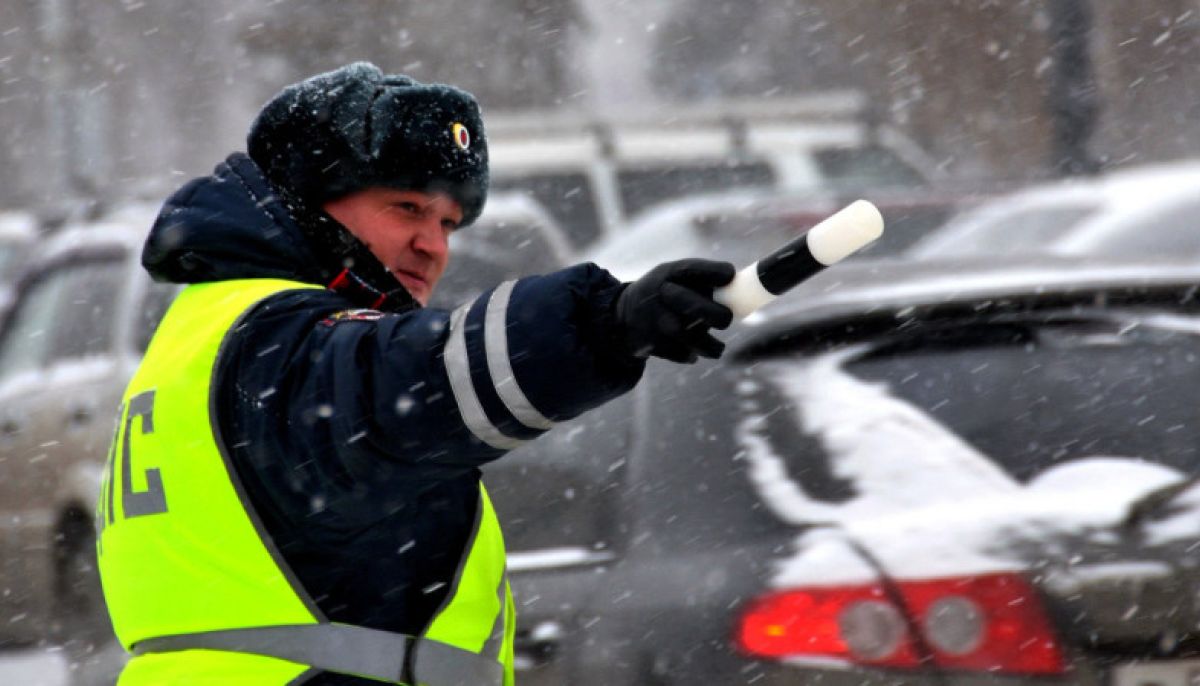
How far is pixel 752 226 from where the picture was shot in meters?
7.39

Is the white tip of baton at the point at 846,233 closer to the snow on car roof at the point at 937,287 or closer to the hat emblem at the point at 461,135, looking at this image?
the hat emblem at the point at 461,135

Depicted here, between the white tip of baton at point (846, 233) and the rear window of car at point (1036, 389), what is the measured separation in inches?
58.8

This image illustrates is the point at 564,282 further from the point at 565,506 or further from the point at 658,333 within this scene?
the point at 565,506

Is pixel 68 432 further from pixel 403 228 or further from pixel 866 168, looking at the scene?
pixel 866 168

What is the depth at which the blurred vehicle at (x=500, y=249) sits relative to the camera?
694 cm

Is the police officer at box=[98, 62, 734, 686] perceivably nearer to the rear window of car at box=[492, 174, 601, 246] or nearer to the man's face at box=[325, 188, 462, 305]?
the man's face at box=[325, 188, 462, 305]

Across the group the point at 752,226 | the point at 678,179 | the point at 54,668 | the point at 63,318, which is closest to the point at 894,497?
the point at 54,668

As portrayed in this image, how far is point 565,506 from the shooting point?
10.4ft

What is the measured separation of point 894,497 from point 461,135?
111 centimetres

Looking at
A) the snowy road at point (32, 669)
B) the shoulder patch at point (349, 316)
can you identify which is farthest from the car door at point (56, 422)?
the shoulder patch at point (349, 316)

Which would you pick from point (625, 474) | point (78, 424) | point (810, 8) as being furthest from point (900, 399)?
point (810, 8)

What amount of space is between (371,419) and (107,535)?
54cm

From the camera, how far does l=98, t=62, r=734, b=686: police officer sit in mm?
1630

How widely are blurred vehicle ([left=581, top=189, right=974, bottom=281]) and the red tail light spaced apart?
332cm
